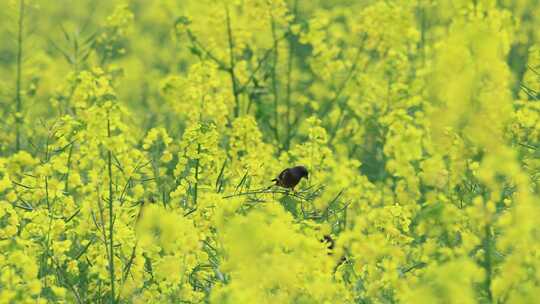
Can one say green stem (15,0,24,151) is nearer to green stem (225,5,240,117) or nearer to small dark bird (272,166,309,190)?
green stem (225,5,240,117)

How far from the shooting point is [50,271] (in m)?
5.10

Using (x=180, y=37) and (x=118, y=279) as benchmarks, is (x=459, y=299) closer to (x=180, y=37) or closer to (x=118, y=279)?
(x=118, y=279)

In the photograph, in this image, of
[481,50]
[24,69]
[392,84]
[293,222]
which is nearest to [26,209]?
[293,222]

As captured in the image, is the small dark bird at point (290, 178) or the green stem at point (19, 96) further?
the green stem at point (19, 96)

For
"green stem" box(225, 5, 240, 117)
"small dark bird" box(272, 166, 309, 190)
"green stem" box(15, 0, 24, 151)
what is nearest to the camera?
"small dark bird" box(272, 166, 309, 190)

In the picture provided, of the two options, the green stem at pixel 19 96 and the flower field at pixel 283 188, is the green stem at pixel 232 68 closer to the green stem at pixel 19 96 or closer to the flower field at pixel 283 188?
the flower field at pixel 283 188

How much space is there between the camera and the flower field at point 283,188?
12.4 ft

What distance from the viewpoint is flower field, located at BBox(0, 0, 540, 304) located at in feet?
12.4

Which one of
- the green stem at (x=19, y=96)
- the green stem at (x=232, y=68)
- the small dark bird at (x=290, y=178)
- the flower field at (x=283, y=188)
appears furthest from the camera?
the green stem at (x=19, y=96)

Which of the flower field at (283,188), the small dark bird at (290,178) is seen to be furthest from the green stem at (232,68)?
the small dark bird at (290,178)

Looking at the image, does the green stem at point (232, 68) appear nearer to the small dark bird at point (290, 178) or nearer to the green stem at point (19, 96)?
the green stem at point (19, 96)

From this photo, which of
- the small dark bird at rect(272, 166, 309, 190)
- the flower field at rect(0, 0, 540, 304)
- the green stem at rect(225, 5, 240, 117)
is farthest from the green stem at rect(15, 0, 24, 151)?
the small dark bird at rect(272, 166, 309, 190)

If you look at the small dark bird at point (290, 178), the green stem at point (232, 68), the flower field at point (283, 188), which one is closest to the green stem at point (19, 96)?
the flower field at point (283, 188)

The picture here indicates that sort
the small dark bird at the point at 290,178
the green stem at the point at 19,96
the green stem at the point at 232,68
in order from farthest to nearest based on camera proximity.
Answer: the green stem at the point at 19,96, the green stem at the point at 232,68, the small dark bird at the point at 290,178
